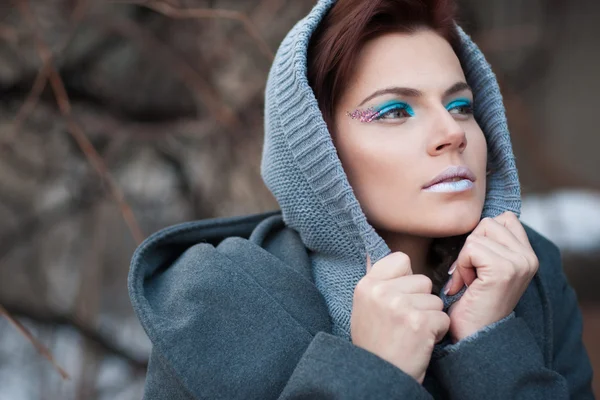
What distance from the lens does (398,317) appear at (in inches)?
51.5

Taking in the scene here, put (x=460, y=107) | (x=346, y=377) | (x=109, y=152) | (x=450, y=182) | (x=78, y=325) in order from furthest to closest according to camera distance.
Answer: 1. (x=78, y=325)
2. (x=109, y=152)
3. (x=460, y=107)
4. (x=450, y=182)
5. (x=346, y=377)

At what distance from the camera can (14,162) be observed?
305cm

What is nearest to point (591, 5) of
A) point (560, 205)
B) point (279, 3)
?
point (560, 205)

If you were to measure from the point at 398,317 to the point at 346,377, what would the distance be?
6.7 inches

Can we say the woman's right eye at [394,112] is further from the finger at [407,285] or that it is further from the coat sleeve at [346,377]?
the coat sleeve at [346,377]

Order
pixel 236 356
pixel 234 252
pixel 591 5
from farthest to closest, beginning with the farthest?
pixel 591 5, pixel 234 252, pixel 236 356

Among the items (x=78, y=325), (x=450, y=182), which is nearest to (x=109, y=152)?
(x=78, y=325)

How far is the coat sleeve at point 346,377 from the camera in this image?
125 cm

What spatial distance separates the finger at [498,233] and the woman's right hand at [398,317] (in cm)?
22

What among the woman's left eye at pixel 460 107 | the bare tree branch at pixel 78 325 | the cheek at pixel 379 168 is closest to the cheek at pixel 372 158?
the cheek at pixel 379 168

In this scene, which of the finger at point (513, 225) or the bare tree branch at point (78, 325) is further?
the bare tree branch at point (78, 325)

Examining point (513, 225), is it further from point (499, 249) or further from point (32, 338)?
point (32, 338)

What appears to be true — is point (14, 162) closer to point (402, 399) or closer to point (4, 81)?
point (4, 81)

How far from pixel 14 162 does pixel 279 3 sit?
1.55 metres
